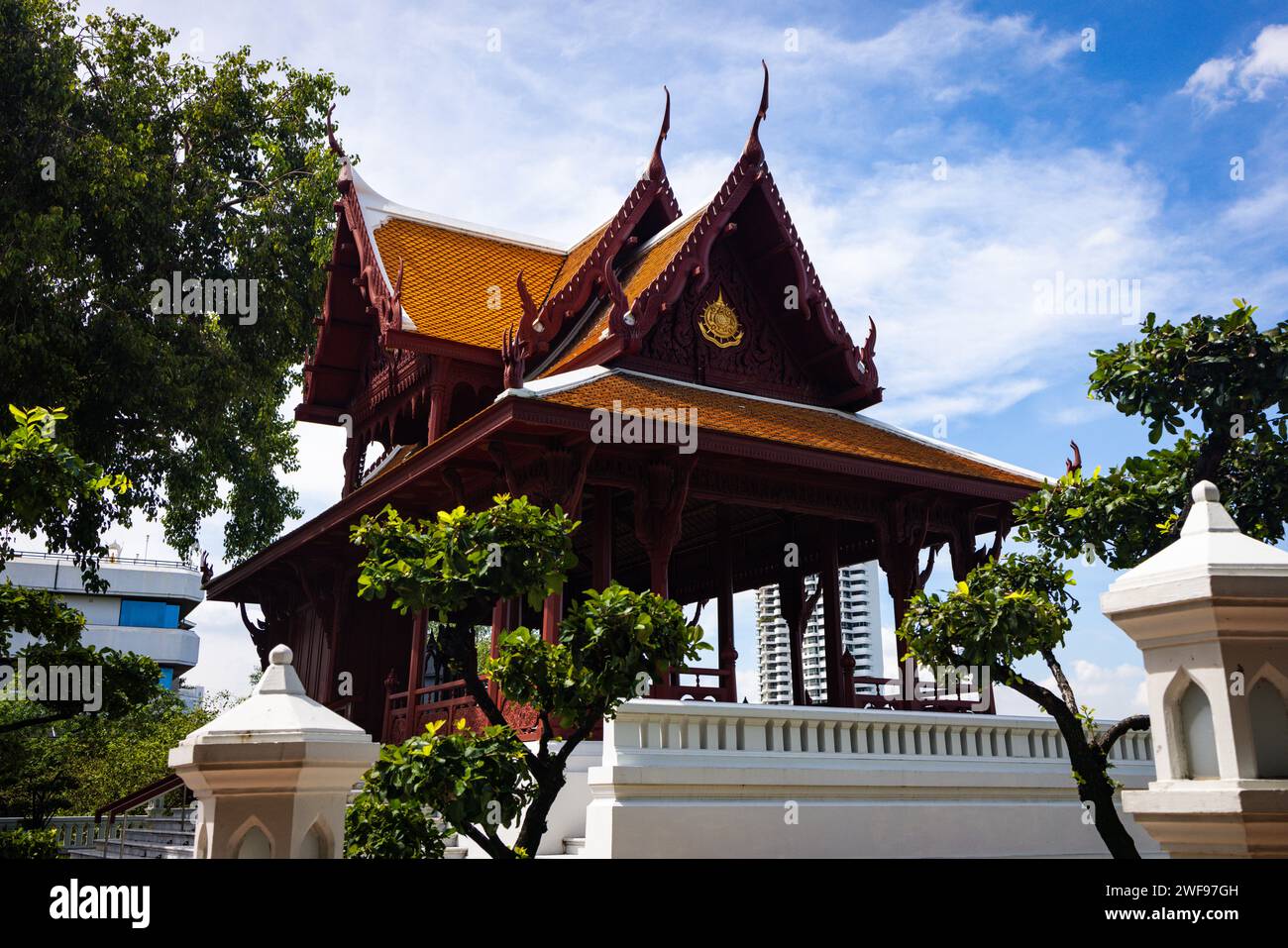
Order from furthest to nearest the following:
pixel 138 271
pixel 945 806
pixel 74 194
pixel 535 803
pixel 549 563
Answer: pixel 138 271 → pixel 74 194 → pixel 945 806 → pixel 549 563 → pixel 535 803

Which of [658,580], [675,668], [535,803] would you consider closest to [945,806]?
[658,580]

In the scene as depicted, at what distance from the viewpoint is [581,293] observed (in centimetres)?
1511

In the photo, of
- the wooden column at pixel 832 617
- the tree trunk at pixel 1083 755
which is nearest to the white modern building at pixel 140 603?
the wooden column at pixel 832 617

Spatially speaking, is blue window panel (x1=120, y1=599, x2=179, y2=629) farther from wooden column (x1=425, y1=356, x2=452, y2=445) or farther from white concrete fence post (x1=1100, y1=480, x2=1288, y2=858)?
white concrete fence post (x1=1100, y1=480, x2=1288, y2=858)

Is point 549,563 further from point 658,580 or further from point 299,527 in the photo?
point 299,527

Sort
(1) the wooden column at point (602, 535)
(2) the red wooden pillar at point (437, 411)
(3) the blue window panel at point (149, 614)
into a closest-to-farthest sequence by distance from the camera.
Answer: (1) the wooden column at point (602, 535), (2) the red wooden pillar at point (437, 411), (3) the blue window panel at point (149, 614)

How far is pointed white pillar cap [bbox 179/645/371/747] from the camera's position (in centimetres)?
439

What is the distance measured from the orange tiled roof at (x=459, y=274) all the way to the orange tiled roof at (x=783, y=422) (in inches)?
127

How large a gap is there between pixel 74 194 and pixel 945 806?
47.2ft

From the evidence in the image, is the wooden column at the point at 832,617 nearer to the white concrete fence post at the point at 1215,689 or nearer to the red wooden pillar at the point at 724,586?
the red wooden pillar at the point at 724,586

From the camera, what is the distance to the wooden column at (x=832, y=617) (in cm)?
1311

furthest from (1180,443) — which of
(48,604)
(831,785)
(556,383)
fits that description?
(48,604)

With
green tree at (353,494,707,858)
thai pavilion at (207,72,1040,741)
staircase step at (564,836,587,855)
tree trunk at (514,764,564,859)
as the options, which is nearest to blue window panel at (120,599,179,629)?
thai pavilion at (207,72,1040,741)

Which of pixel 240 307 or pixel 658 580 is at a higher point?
pixel 240 307
